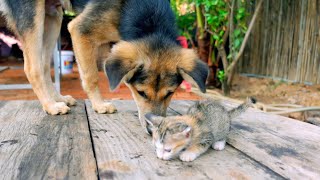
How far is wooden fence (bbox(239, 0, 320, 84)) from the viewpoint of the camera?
6723 mm

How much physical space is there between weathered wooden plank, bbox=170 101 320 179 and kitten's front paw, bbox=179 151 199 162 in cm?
30

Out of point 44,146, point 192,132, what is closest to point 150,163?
point 192,132

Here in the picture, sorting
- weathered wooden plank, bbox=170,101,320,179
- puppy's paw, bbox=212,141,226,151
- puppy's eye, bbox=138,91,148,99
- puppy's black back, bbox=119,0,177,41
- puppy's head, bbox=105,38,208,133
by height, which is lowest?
weathered wooden plank, bbox=170,101,320,179

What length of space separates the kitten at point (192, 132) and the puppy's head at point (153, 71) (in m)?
0.35

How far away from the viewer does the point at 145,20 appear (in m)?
2.65

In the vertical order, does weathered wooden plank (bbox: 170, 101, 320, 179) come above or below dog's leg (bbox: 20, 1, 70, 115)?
below

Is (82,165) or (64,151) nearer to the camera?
(82,165)

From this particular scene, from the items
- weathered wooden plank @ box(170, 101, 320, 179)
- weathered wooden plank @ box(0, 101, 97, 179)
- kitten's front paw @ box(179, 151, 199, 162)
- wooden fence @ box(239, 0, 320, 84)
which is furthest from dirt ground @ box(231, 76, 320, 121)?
kitten's front paw @ box(179, 151, 199, 162)

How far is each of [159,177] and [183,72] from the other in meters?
1.10

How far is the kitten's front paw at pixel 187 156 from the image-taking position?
1519 mm

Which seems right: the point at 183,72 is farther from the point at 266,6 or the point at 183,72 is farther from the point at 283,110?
the point at 266,6

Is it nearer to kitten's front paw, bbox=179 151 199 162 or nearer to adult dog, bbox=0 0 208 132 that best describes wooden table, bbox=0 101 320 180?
kitten's front paw, bbox=179 151 199 162

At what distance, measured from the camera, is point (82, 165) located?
1406mm

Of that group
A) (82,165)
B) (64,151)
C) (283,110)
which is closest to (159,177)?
(82,165)
